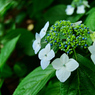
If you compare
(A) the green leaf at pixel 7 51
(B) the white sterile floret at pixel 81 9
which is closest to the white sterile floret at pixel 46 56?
(A) the green leaf at pixel 7 51

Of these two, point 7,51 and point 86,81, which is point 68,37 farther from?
point 7,51

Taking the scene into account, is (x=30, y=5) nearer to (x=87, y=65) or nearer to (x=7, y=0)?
(x=7, y=0)

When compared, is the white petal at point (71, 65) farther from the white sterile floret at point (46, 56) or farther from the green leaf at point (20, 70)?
the green leaf at point (20, 70)

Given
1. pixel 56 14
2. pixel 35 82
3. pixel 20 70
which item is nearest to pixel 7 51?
pixel 20 70

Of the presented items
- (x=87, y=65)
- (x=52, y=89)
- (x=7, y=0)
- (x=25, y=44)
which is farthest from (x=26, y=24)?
(x=87, y=65)

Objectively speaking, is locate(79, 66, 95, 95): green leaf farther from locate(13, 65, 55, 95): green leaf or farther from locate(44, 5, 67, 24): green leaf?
locate(44, 5, 67, 24): green leaf
